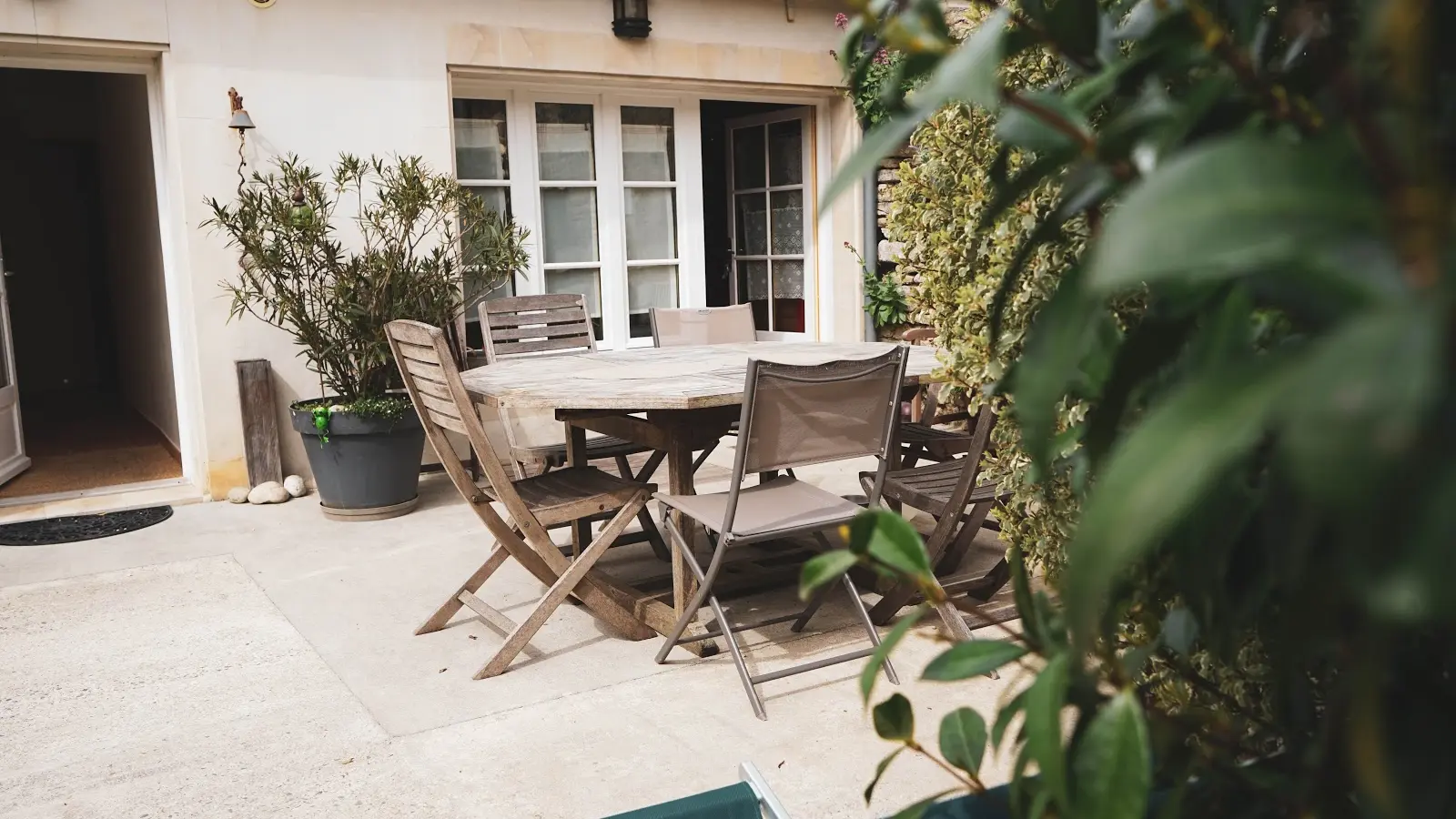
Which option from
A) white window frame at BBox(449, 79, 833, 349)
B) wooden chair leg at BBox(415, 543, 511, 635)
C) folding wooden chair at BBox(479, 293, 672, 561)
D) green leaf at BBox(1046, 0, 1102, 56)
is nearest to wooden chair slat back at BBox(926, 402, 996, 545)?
wooden chair leg at BBox(415, 543, 511, 635)

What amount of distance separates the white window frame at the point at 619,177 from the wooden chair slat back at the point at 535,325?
120 centimetres

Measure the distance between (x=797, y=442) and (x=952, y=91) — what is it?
2.55 metres

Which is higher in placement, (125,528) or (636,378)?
(636,378)

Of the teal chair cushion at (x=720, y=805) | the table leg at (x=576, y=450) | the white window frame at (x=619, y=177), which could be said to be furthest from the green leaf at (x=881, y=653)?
the white window frame at (x=619, y=177)

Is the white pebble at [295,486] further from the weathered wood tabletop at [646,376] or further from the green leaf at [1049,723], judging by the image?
the green leaf at [1049,723]

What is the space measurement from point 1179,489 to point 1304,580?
0.37 feet

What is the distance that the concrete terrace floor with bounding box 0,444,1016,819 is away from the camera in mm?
2512

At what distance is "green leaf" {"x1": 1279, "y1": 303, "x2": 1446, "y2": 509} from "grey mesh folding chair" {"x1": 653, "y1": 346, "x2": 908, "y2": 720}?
8.29 feet

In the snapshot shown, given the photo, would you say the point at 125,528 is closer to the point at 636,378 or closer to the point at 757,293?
the point at 636,378

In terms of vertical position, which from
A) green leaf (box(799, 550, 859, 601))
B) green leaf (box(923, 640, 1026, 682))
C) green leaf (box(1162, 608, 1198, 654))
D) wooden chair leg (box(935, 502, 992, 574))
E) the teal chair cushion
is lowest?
wooden chair leg (box(935, 502, 992, 574))

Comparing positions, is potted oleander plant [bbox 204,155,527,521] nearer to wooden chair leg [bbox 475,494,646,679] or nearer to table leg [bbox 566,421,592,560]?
table leg [bbox 566,421,592,560]

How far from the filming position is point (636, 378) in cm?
349

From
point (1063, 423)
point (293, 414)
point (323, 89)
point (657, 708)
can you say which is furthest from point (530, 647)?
point (323, 89)

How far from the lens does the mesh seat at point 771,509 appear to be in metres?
3.00
